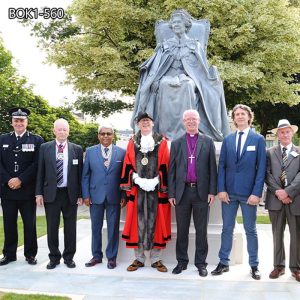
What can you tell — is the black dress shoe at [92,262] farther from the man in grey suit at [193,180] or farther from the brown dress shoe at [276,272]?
the brown dress shoe at [276,272]

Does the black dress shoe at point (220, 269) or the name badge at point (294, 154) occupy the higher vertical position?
the name badge at point (294, 154)

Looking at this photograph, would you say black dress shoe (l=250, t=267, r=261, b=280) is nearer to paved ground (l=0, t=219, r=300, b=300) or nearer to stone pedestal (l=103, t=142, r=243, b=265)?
paved ground (l=0, t=219, r=300, b=300)

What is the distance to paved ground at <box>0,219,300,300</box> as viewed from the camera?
4332 millimetres

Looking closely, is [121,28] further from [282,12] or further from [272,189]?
[272,189]

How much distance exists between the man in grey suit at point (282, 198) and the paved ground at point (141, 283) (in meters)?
0.22

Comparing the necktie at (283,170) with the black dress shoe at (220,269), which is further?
the black dress shoe at (220,269)

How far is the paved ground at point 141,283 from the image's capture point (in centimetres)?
433

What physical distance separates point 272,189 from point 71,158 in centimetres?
243

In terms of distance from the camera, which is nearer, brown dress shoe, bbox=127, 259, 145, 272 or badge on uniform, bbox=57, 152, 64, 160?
brown dress shoe, bbox=127, 259, 145, 272

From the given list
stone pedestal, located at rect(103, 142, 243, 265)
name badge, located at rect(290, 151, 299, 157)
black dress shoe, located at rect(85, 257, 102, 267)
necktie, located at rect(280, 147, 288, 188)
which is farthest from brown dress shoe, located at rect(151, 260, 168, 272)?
name badge, located at rect(290, 151, 299, 157)

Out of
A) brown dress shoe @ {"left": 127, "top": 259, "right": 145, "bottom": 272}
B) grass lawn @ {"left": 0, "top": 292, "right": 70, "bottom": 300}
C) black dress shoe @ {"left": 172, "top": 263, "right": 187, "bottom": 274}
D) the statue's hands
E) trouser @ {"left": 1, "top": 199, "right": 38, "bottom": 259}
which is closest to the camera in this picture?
grass lawn @ {"left": 0, "top": 292, "right": 70, "bottom": 300}

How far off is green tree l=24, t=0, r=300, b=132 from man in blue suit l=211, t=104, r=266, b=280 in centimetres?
1001

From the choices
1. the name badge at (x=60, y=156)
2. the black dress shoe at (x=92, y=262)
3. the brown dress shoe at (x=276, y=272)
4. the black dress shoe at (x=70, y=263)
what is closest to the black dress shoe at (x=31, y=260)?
the black dress shoe at (x=70, y=263)

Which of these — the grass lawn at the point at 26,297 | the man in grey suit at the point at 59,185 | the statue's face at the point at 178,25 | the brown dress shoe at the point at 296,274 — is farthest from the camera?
the statue's face at the point at 178,25
